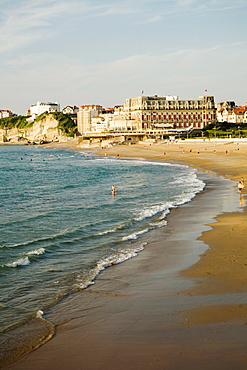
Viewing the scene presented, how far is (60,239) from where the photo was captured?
20.1m

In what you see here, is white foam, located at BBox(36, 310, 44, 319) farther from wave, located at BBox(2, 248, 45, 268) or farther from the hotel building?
the hotel building

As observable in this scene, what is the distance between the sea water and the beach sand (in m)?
0.60

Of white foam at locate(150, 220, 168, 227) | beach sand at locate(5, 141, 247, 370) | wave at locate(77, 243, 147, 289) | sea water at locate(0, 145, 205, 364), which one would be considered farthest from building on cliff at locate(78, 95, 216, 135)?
beach sand at locate(5, 141, 247, 370)

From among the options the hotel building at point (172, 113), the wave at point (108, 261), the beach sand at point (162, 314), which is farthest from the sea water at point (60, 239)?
the hotel building at point (172, 113)

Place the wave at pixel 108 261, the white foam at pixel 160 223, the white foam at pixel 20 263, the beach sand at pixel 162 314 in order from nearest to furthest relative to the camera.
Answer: the beach sand at pixel 162 314 → the wave at pixel 108 261 → the white foam at pixel 20 263 → the white foam at pixel 160 223

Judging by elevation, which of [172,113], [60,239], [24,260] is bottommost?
[60,239]

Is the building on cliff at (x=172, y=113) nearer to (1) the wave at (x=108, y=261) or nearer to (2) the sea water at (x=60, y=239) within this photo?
(2) the sea water at (x=60, y=239)

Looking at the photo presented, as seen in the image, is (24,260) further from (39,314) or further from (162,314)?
(162,314)

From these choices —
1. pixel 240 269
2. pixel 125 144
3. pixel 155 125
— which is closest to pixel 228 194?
pixel 240 269

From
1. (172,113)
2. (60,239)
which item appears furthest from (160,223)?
(172,113)

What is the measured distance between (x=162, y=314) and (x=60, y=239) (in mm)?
10184

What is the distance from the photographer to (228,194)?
32406mm

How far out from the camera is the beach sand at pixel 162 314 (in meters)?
8.41

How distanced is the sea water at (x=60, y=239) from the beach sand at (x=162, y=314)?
0.60 meters
